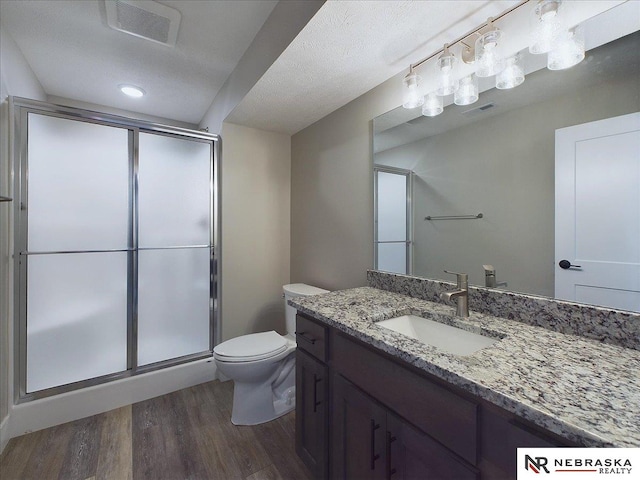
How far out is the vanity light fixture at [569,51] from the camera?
38.3 inches

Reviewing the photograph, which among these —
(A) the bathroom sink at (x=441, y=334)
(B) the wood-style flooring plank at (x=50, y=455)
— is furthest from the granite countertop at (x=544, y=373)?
(B) the wood-style flooring plank at (x=50, y=455)

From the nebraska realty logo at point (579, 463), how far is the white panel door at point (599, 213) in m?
0.59

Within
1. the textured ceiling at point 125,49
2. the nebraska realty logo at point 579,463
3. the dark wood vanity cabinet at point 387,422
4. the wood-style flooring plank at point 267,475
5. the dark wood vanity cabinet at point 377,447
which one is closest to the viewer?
the nebraska realty logo at point 579,463

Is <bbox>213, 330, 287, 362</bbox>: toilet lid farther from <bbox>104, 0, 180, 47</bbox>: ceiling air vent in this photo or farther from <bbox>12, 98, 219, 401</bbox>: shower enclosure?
<bbox>104, 0, 180, 47</bbox>: ceiling air vent

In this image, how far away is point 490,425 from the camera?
65 cm

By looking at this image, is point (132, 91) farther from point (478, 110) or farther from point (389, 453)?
point (389, 453)

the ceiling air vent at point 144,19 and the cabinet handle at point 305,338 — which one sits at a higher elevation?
the ceiling air vent at point 144,19

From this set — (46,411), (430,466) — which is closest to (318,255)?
(430,466)

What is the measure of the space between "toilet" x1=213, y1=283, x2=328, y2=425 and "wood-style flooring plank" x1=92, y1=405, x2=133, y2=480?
1.91 ft

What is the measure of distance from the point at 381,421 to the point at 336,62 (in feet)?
5.40

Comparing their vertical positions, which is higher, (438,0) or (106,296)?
(438,0)

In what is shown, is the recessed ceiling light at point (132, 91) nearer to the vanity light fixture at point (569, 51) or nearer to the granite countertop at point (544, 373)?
the granite countertop at point (544, 373)

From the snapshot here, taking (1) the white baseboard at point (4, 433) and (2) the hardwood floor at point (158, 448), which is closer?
(2) the hardwood floor at point (158, 448)

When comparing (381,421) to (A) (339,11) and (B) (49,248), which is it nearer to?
(A) (339,11)
